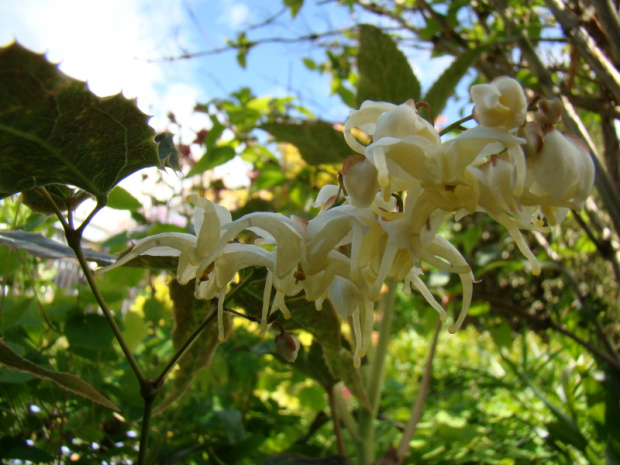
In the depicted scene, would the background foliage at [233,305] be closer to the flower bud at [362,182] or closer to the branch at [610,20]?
the branch at [610,20]

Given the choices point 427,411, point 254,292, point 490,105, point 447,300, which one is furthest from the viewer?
point 427,411

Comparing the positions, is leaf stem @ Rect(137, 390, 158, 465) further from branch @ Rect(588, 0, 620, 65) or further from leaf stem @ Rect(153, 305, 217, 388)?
branch @ Rect(588, 0, 620, 65)

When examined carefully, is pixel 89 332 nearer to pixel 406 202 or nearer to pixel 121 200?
pixel 121 200

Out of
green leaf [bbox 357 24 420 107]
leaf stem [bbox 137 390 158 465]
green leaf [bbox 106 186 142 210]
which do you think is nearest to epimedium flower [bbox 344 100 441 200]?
leaf stem [bbox 137 390 158 465]

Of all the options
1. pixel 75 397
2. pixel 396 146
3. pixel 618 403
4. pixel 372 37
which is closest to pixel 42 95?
pixel 396 146

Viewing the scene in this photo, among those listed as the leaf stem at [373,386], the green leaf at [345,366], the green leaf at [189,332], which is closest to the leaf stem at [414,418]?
the leaf stem at [373,386]

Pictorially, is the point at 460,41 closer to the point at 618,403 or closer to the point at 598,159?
the point at 598,159
